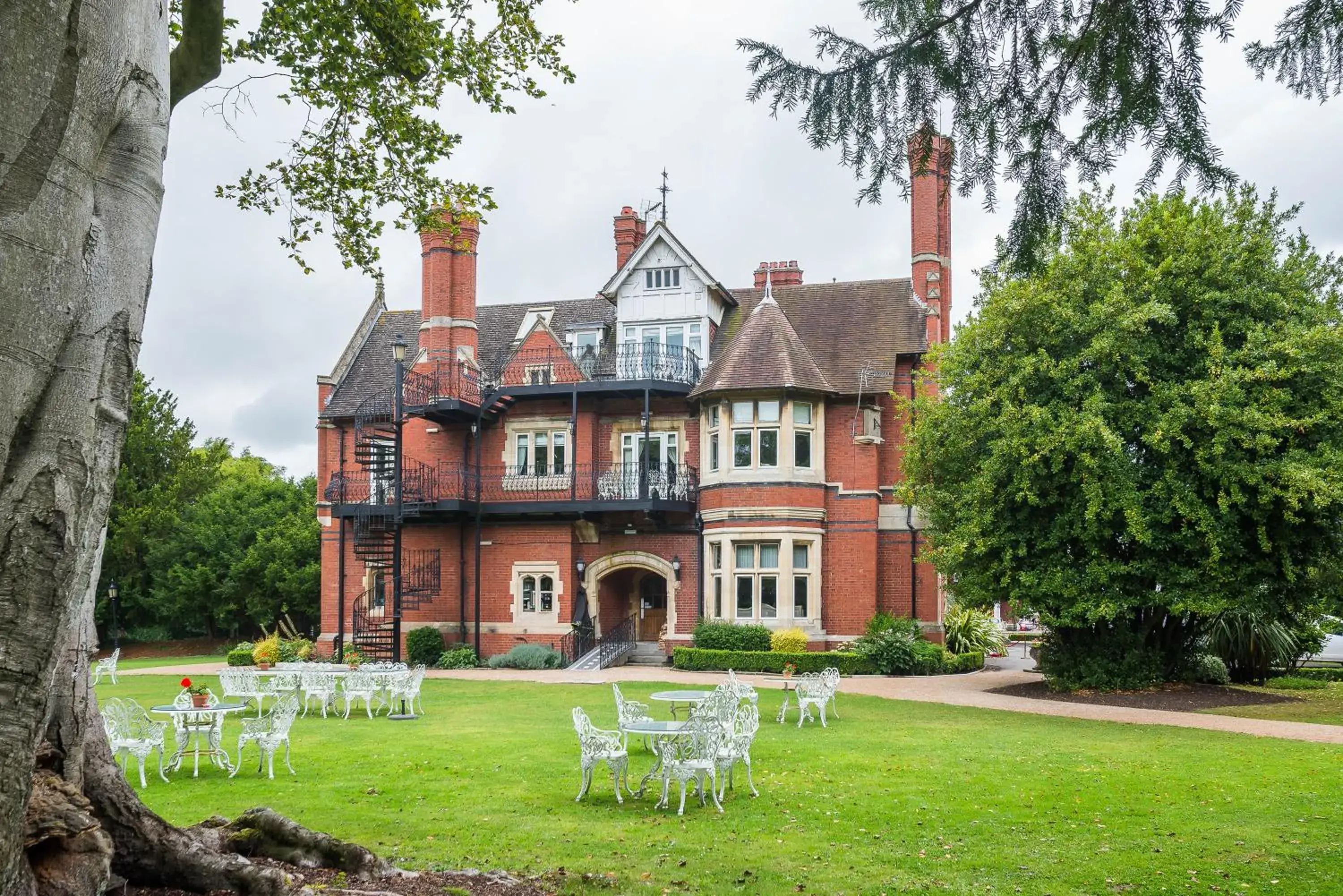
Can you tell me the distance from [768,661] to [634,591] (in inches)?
255

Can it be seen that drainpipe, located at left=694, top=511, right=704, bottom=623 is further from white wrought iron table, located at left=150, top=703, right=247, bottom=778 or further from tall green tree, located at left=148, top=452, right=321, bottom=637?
white wrought iron table, located at left=150, top=703, right=247, bottom=778

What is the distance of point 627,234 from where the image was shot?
3184cm

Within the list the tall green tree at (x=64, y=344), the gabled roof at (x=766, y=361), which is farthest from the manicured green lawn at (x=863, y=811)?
the gabled roof at (x=766, y=361)

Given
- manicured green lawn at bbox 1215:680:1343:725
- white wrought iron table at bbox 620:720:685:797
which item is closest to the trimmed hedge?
manicured green lawn at bbox 1215:680:1343:725

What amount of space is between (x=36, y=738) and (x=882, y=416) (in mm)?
25378

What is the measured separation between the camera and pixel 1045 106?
250 inches

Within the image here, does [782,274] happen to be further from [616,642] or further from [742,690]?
[742,690]

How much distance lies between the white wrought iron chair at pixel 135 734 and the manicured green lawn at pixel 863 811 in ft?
1.17

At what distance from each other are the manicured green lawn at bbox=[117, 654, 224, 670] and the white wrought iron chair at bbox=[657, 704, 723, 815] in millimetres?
24797

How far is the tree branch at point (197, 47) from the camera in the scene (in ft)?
19.0

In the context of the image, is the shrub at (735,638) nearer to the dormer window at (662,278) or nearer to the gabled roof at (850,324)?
the gabled roof at (850,324)

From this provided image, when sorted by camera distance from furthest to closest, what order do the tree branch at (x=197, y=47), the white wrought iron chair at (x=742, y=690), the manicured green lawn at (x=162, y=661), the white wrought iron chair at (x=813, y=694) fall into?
the manicured green lawn at (x=162, y=661), the white wrought iron chair at (x=813, y=694), the white wrought iron chair at (x=742, y=690), the tree branch at (x=197, y=47)

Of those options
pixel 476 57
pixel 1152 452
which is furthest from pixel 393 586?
pixel 476 57

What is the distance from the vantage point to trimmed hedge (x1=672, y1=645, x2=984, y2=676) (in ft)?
81.0
